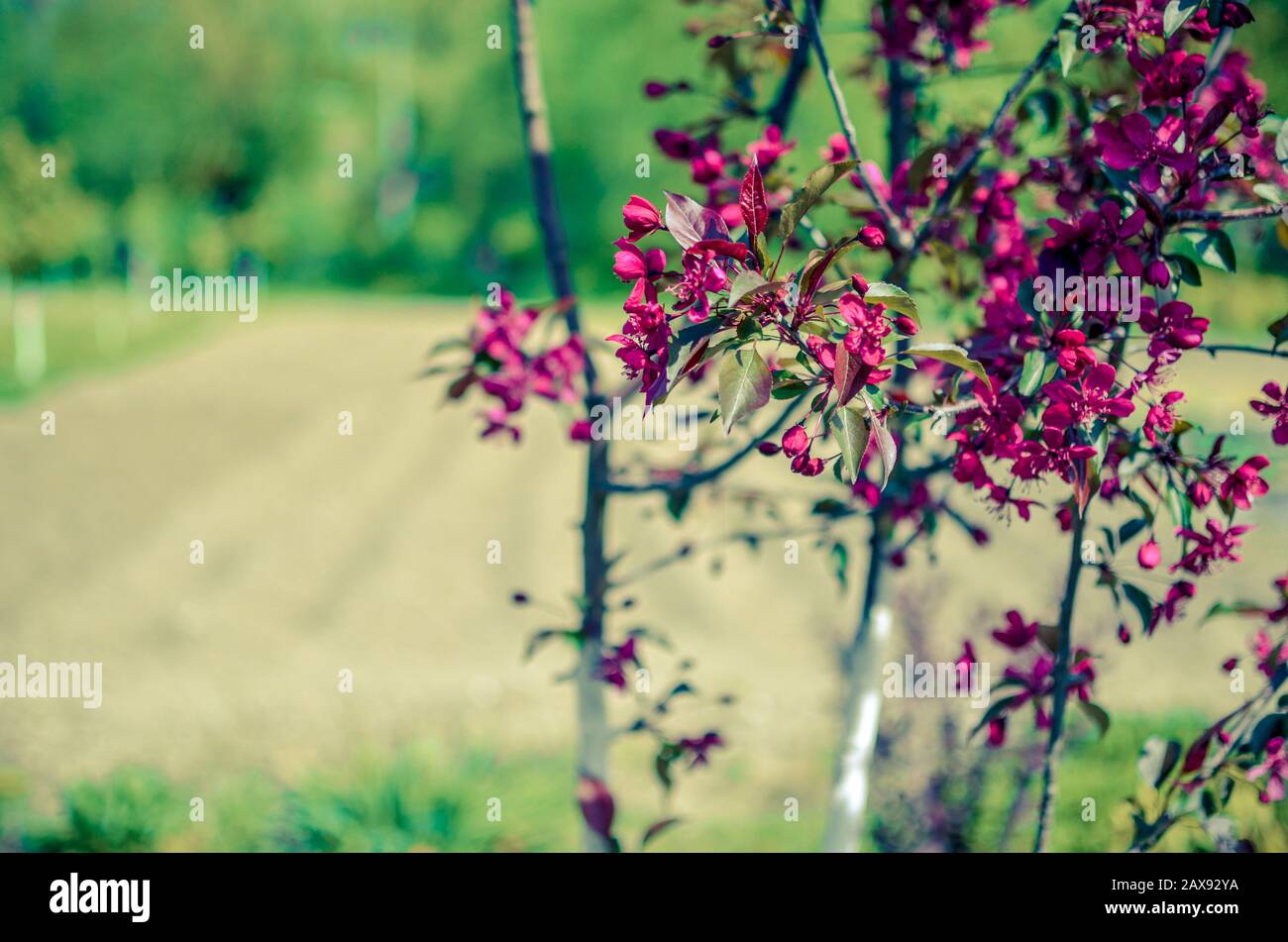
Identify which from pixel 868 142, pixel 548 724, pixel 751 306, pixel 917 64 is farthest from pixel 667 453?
pixel 751 306

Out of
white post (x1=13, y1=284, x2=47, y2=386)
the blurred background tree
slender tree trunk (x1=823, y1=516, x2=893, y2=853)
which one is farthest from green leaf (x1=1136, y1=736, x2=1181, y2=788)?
white post (x1=13, y1=284, x2=47, y2=386)

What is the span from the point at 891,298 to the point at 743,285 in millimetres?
188

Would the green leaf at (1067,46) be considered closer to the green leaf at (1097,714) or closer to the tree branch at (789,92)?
the tree branch at (789,92)

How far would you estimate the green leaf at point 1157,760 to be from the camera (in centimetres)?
160

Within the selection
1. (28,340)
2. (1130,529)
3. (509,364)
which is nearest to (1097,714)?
(1130,529)

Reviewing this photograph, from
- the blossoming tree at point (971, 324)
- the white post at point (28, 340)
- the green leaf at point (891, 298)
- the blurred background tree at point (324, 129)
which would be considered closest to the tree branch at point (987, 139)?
the blossoming tree at point (971, 324)

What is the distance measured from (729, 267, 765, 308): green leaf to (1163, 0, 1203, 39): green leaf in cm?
67

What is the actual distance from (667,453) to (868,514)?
799 centimetres

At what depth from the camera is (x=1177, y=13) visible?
4.29ft

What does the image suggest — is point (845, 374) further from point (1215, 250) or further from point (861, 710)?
point (861, 710)

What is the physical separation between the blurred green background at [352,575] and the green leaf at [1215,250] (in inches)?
11.7

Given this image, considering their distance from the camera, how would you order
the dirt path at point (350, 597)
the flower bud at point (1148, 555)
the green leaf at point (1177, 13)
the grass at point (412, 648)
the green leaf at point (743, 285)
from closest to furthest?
the green leaf at point (743, 285), the green leaf at point (1177, 13), the flower bud at point (1148, 555), the grass at point (412, 648), the dirt path at point (350, 597)

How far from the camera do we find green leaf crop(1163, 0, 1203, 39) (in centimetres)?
130

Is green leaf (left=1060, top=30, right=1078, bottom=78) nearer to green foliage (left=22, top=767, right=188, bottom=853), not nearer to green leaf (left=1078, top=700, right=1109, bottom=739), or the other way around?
green leaf (left=1078, top=700, right=1109, bottom=739)
